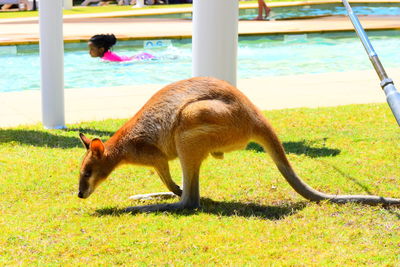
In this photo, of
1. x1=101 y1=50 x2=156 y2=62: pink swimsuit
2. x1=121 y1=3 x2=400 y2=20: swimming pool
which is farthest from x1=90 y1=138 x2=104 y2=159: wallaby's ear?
x1=121 y1=3 x2=400 y2=20: swimming pool

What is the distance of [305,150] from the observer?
6.71 m

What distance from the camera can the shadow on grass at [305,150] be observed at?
21.5 ft

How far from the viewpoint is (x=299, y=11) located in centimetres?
2483

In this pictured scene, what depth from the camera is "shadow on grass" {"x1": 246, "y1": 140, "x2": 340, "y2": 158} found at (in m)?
6.55

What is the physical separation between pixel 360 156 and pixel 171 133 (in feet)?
8.03

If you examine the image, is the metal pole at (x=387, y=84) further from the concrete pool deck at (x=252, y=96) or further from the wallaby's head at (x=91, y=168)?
the concrete pool deck at (x=252, y=96)

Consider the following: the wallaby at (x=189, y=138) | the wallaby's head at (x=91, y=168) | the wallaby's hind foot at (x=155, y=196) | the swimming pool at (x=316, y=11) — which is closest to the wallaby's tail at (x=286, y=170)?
the wallaby at (x=189, y=138)

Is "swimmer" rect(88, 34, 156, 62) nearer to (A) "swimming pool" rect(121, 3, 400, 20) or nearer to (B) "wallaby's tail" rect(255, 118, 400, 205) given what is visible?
(A) "swimming pool" rect(121, 3, 400, 20)

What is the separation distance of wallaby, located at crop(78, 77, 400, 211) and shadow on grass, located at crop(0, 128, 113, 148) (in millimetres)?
2245

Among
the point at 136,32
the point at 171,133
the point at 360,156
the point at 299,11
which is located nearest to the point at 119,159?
the point at 171,133

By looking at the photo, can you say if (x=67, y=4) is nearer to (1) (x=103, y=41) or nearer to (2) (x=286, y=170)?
(1) (x=103, y=41)

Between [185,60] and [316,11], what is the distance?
1142 cm

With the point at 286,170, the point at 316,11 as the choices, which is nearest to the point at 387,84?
the point at 286,170

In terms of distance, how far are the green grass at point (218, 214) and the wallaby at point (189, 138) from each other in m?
0.19
